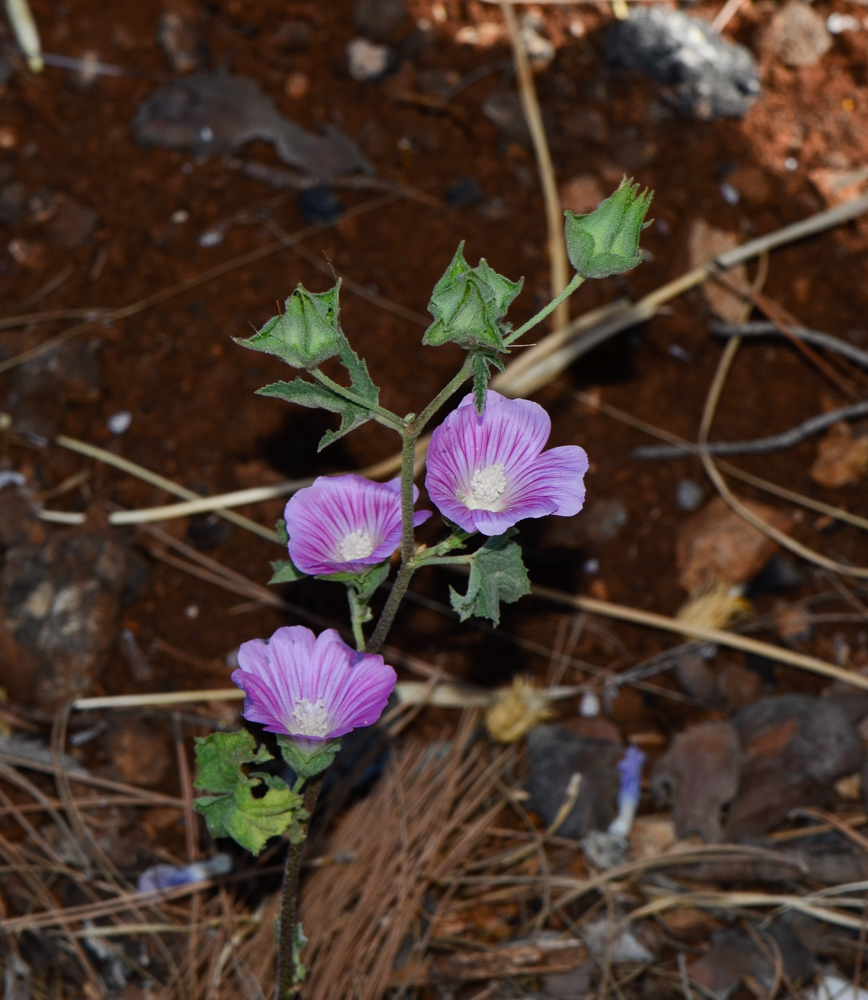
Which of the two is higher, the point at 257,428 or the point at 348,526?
the point at 348,526

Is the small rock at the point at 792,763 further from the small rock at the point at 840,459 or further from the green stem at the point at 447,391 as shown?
the green stem at the point at 447,391

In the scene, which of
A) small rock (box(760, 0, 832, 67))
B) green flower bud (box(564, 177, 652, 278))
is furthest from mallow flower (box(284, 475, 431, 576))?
small rock (box(760, 0, 832, 67))

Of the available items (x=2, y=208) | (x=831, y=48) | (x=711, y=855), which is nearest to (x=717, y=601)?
(x=711, y=855)

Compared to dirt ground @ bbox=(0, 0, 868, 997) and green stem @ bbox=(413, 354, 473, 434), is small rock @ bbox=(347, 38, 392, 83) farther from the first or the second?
green stem @ bbox=(413, 354, 473, 434)

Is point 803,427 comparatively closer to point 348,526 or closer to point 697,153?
point 697,153

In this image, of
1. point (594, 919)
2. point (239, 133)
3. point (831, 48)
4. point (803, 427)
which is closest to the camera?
point (594, 919)

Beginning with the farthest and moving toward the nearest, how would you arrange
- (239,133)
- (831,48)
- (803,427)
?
(831,48) < (239,133) < (803,427)
